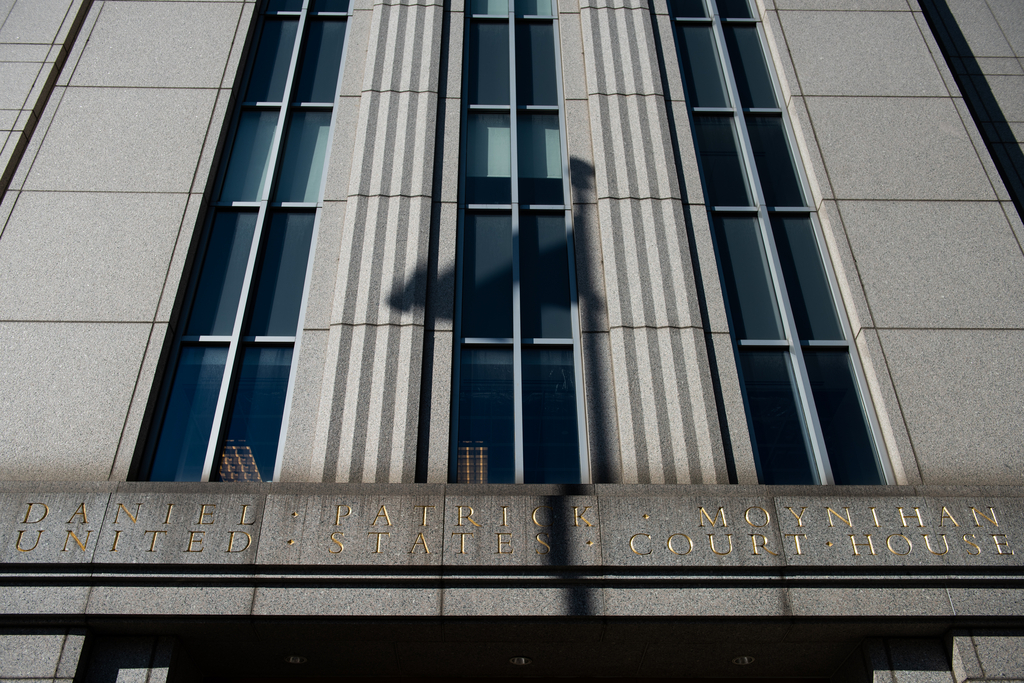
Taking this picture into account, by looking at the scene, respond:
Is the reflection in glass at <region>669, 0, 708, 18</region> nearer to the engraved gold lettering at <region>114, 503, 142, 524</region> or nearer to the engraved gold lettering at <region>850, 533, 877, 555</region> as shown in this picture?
the engraved gold lettering at <region>850, 533, 877, 555</region>

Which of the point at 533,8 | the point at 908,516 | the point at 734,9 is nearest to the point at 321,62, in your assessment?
the point at 533,8

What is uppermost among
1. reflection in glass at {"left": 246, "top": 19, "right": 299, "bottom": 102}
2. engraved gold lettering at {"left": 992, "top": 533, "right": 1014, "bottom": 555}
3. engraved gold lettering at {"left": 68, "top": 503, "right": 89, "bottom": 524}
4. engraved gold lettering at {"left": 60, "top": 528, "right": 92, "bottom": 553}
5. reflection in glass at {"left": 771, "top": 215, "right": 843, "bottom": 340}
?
reflection in glass at {"left": 246, "top": 19, "right": 299, "bottom": 102}

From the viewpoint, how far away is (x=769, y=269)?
9195 mm

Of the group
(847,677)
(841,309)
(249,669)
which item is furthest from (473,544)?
(841,309)

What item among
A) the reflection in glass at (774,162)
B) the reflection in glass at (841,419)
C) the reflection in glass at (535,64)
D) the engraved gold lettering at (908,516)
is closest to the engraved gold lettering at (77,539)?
the reflection in glass at (841,419)

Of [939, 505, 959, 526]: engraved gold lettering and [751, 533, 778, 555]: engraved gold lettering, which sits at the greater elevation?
[939, 505, 959, 526]: engraved gold lettering

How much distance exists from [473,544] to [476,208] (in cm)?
463

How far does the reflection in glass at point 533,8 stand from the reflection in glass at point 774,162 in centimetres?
376

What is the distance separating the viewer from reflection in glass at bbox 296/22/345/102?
1058 centimetres

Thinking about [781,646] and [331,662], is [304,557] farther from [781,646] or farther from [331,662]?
[781,646]

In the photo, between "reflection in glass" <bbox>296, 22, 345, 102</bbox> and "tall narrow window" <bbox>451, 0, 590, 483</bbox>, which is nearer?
"tall narrow window" <bbox>451, 0, 590, 483</bbox>

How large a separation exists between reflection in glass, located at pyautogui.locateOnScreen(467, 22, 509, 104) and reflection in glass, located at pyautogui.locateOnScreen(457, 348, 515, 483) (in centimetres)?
434

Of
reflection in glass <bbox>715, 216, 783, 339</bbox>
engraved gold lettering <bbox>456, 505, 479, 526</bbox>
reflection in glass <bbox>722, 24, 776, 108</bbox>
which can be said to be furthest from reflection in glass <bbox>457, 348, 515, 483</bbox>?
reflection in glass <bbox>722, 24, 776, 108</bbox>

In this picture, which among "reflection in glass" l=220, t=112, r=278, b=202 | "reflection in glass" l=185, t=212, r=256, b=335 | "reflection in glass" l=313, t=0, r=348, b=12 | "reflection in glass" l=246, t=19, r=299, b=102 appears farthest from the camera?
"reflection in glass" l=313, t=0, r=348, b=12
